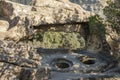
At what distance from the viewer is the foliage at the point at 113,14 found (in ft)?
71.0

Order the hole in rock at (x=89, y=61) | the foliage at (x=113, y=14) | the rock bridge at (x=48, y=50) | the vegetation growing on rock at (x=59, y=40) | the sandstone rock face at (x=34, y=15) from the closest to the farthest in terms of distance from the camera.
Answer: the rock bridge at (x=48, y=50) → the foliage at (x=113, y=14) → the hole in rock at (x=89, y=61) → the sandstone rock face at (x=34, y=15) → the vegetation growing on rock at (x=59, y=40)

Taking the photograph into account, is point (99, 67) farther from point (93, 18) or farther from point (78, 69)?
point (93, 18)

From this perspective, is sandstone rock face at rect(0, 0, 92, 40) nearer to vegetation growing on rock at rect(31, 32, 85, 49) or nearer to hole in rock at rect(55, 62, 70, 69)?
hole in rock at rect(55, 62, 70, 69)

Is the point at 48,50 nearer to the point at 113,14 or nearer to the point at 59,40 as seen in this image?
the point at 113,14

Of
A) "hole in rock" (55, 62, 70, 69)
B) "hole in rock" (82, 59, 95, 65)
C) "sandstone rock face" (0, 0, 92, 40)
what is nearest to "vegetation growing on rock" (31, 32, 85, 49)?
"sandstone rock face" (0, 0, 92, 40)

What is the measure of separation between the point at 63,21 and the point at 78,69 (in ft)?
20.7

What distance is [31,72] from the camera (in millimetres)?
17250

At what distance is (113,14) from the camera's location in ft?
71.7

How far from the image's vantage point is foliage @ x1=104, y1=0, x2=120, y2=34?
2164cm

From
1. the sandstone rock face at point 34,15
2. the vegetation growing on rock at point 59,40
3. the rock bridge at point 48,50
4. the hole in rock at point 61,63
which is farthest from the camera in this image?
the vegetation growing on rock at point 59,40

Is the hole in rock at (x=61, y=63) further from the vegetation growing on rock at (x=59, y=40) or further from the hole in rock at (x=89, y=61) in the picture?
the vegetation growing on rock at (x=59, y=40)

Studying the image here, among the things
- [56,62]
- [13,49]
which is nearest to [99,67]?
[56,62]

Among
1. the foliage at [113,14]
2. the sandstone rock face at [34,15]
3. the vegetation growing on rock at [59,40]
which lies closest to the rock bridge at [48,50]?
the sandstone rock face at [34,15]

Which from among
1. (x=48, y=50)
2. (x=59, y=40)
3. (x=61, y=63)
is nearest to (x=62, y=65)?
(x=61, y=63)
